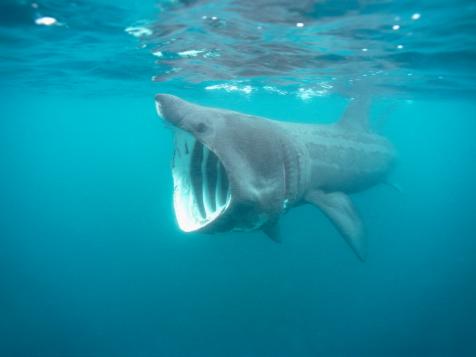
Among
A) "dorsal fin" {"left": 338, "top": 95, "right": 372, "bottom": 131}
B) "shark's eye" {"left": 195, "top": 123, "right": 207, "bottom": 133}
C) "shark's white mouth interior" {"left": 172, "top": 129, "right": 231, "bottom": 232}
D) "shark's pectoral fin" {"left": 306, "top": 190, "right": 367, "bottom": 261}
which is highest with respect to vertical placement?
"dorsal fin" {"left": 338, "top": 95, "right": 372, "bottom": 131}

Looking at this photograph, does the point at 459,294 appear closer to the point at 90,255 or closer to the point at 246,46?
the point at 246,46

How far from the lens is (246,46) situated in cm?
1191

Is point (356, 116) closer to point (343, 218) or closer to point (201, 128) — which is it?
point (343, 218)

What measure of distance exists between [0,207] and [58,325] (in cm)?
5981

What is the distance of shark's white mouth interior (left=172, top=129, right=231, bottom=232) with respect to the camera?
191 inches

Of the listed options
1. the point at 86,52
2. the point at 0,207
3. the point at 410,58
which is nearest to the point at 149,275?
the point at 86,52

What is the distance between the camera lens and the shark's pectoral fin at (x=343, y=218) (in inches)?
269

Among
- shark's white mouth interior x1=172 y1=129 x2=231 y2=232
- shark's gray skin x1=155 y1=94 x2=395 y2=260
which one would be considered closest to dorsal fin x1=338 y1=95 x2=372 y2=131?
shark's gray skin x1=155 y1=94 x2=395 y2=260

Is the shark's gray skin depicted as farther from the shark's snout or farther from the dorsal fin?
the dorsal fin

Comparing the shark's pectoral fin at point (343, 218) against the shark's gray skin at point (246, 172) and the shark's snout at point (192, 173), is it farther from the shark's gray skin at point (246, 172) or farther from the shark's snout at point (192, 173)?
the shark's snout at point (192, 173)

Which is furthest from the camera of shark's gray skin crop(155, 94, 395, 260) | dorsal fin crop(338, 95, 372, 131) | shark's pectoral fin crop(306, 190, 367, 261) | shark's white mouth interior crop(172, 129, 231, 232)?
dorsal fin crop(338, 95, 372, 131)

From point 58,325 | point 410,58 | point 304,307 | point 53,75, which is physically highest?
point 53,75

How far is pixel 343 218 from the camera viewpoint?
7031 millimetres

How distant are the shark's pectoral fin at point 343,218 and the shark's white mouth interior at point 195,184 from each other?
189 centimetres
